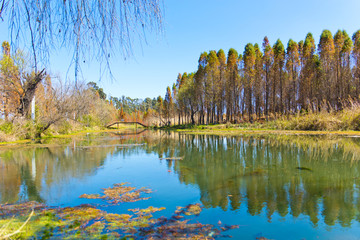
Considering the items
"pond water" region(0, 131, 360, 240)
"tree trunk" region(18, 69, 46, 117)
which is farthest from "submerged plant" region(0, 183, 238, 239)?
"tree trunk" region(18, 69, 46, 117)

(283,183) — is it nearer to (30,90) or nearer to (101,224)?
(101,224)

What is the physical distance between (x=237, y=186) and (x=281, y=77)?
29.0m

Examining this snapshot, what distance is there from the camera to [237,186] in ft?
18.2

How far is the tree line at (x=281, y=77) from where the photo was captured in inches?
1078

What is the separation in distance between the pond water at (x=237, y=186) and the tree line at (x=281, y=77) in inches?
776

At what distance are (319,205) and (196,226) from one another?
239cm

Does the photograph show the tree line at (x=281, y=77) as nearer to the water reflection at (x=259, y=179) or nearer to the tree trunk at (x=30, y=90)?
the water reflection at (x=259, y=179)

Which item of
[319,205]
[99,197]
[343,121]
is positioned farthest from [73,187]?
A: [343,121]

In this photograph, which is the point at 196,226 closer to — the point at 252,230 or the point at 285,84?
the point at 252,230

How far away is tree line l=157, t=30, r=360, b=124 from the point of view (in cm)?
2739

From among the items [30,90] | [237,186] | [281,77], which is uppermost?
[281,77]

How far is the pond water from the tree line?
19713 millimetres

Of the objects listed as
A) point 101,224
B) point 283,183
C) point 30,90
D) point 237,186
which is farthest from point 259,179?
point 30,90

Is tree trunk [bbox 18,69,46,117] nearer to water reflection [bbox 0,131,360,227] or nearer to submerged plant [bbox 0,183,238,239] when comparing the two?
submerged plant [bbox 0,183,238,239]
